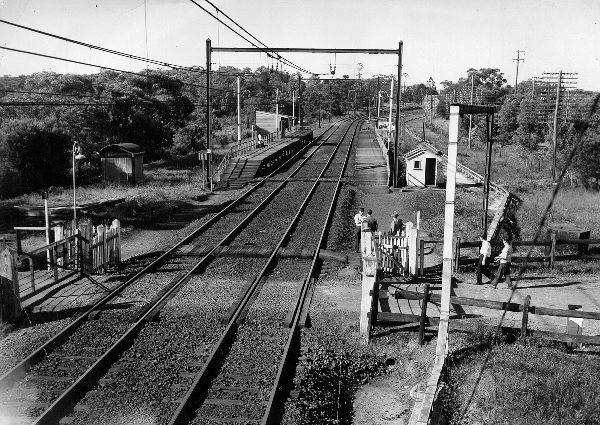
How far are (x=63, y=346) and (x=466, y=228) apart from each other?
40.5ft

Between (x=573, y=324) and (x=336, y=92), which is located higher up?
(x=336, y=92)

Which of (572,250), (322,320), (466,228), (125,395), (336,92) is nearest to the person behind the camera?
(125,395)

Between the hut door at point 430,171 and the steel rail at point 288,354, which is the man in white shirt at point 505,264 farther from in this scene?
the hut door at point 430,171

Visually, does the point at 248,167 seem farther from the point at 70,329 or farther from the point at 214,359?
the point at 214,359

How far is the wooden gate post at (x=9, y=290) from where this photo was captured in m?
10.1

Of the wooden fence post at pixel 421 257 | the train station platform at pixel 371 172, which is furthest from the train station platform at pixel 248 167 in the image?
the wooden fence post at pixel 421 257

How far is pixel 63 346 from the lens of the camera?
30.2 ft

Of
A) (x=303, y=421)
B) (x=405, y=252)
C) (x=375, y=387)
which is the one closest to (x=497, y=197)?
(x=405, y=252)

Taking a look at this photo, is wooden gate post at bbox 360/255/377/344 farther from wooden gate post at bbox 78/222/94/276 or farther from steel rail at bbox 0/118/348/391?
wooden gate post at bbox 78/222/94/276

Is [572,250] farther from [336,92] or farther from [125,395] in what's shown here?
[336,92]

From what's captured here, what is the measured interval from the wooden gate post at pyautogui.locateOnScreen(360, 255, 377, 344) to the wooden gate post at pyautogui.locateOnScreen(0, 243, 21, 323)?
19.0ft

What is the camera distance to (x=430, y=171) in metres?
27.7

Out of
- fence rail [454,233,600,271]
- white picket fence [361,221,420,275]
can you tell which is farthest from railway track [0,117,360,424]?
fence rail [454,233,600,271]

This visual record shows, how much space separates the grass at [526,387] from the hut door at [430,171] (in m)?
19.4
